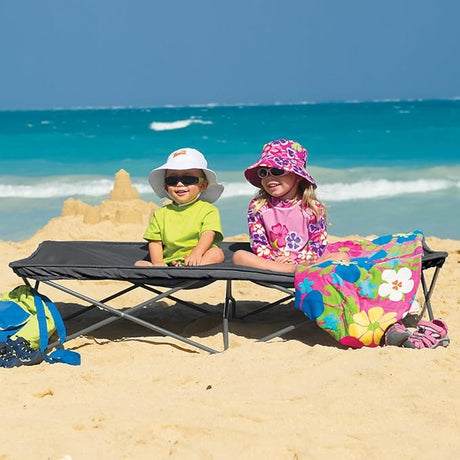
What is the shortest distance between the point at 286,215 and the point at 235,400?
5.00 feet

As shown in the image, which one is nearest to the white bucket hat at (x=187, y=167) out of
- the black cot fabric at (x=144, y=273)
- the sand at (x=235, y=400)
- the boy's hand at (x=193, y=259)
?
the boy's hand at (x=193, y=259)

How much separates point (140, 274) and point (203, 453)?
4.82 ft

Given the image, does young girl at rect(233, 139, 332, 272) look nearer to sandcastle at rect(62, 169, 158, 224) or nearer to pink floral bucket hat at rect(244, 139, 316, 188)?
pink floral bucket hat at rect(244, 139, 316, 188)

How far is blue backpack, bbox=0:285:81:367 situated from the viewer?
14.3ft

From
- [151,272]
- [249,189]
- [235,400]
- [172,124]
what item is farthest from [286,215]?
[172,124]

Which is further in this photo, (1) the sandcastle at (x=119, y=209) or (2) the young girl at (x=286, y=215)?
(1) the sandcastle at (x=119, y=209)

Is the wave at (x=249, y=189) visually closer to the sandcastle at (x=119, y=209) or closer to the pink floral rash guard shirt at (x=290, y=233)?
the sandcastle at (x=119, y=209)

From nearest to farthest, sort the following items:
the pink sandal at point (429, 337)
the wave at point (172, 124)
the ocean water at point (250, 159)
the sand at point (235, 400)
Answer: the sand at point (235, 400)
the pink sandal at point (429, 337)
the ocean water at point (250, 159)
the wave at point (172, 124)

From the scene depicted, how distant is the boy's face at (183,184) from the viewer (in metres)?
4.87

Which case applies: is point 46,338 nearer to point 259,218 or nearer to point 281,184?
point 259,218

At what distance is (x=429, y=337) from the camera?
4320 millimetres

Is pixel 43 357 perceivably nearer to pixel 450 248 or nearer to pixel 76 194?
pixel 450 248

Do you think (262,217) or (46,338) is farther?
(262,217)

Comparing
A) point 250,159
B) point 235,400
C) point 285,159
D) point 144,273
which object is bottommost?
point 235,400
